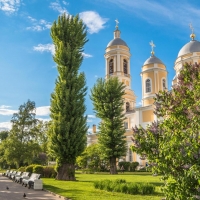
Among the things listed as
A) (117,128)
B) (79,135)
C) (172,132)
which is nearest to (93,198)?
(172,132)

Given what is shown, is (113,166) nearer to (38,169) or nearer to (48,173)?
(48,173)

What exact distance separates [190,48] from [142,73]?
30.9 ft

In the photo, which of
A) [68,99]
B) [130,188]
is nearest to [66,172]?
[68,99]

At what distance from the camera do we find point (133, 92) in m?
49.4

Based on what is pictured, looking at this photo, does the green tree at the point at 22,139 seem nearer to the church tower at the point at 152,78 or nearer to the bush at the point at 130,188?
the church tower at the point at 152,78

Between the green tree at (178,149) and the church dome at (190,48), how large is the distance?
3618 cm

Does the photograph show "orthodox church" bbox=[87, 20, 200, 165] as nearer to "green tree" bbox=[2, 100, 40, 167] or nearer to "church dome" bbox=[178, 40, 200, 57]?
"church dome" bbox=[178, 40, 200, 57]

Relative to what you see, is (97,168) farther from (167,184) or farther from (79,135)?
(167,184)

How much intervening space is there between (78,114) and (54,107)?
85.3 inches

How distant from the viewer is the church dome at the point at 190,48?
40000 millimetres

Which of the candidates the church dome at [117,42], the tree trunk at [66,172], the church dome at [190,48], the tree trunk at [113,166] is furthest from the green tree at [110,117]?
the church dome at [117,42]

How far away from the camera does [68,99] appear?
843 inches

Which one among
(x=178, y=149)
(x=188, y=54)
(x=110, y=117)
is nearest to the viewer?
(x=178, y=149)

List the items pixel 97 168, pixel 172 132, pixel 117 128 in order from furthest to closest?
pixel 97 168 → pixel 117 128 → pixel 172 132
